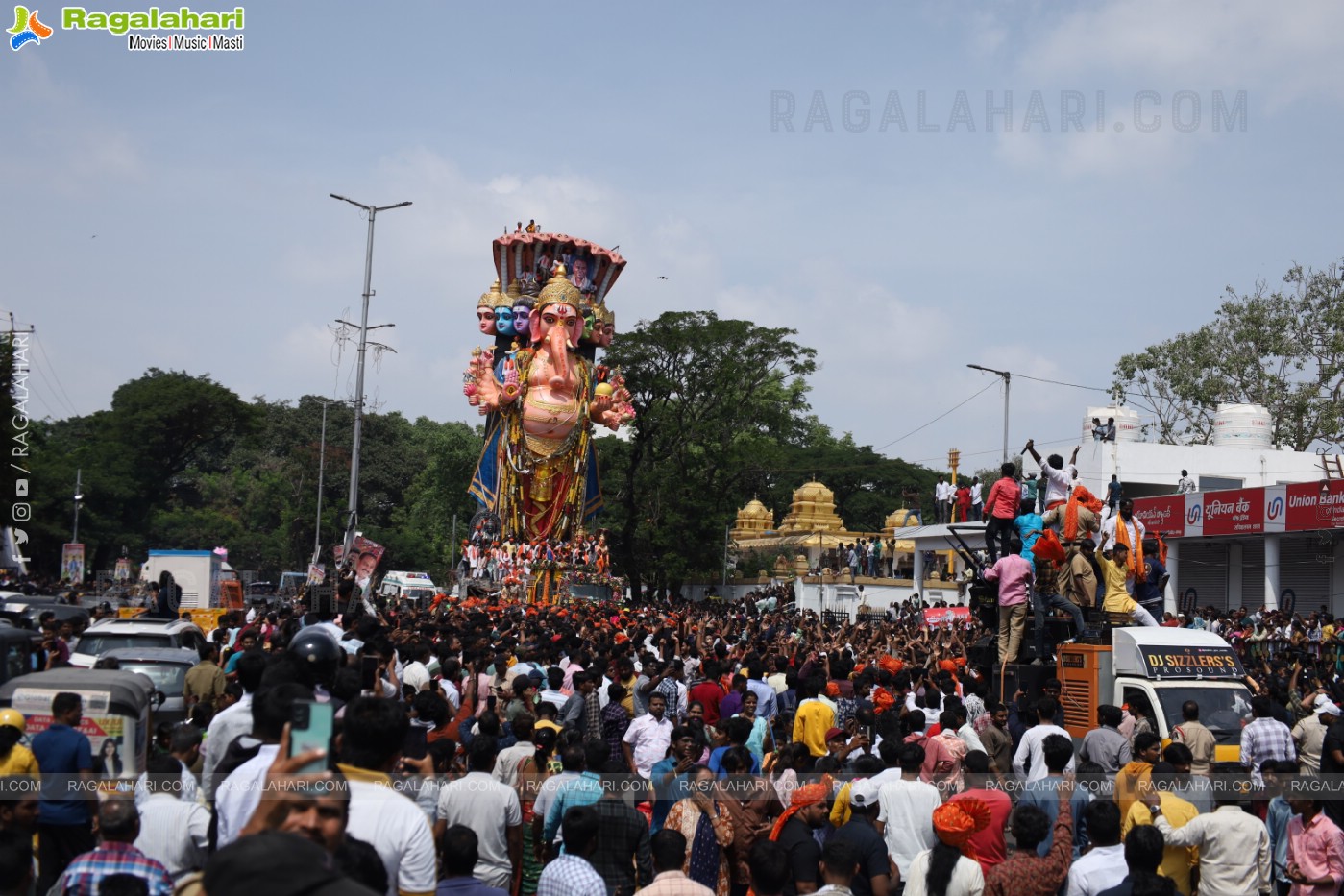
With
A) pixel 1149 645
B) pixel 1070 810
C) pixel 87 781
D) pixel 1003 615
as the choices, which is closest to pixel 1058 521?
pixel 1003 615

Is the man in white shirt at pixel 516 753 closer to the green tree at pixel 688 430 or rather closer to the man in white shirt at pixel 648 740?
the man in white shirt at pixel 648 740

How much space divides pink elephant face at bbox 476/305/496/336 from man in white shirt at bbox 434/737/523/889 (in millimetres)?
31208

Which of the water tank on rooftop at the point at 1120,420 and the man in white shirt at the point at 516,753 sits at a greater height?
the water tank on rooftop at the point at 1120,420

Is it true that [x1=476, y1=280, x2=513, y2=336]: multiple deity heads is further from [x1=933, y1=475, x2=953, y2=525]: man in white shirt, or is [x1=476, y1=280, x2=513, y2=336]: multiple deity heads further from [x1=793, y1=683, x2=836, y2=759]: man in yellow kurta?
[x1=793, y1=683, x2=836, y2=759]: man in yellow kurta

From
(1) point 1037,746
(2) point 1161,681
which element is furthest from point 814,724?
(2) point 1161,681

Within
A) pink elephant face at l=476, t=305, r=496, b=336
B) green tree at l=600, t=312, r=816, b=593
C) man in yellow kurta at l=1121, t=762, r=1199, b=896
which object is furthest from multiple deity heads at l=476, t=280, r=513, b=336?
man in yellow kurta at l=1121, t=762, r=1199, b=896

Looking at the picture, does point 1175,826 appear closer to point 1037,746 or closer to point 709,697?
point 1037,746

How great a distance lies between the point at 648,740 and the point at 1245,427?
122ft

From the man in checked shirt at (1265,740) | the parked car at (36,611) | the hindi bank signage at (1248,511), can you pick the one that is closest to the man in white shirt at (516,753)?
the man in checked shirt at (1265,740)

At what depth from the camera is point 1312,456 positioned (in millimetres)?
41156

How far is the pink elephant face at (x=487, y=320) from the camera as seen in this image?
123ft

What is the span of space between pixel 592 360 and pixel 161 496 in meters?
30.0

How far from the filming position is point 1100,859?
20.5 feet

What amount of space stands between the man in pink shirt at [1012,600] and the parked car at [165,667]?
25.9 feet
